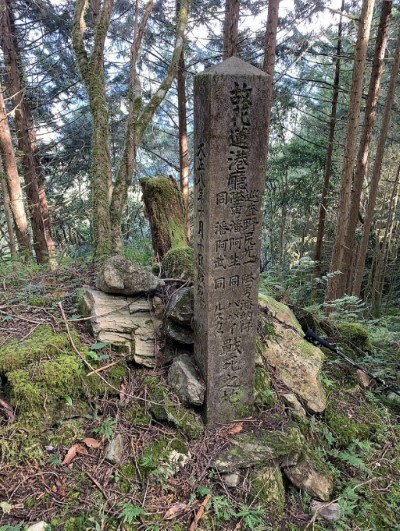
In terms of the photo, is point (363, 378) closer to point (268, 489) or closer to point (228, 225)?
point (268, 489)

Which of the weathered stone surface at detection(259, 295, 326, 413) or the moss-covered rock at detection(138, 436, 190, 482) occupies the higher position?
the weathered stone surface at detection(259, 295, 326, 413)

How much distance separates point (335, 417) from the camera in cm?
365

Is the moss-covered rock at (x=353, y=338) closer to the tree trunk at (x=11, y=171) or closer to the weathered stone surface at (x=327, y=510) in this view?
the weathered stone surface at (x=327, y=510)

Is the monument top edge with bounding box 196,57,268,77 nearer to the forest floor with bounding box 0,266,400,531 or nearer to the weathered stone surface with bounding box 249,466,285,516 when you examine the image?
the forest floor with bounding box 0,266,400,531

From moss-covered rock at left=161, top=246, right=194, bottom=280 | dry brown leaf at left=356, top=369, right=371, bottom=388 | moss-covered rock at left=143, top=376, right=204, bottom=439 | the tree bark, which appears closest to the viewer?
moss-covered rock at left=143, top=376, right=204, bottom=439

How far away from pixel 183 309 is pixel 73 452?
4.66ft

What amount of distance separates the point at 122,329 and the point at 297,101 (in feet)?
42.1

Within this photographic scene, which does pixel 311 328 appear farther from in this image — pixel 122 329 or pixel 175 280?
pixel 122 329

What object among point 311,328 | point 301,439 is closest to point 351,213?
point 311,328

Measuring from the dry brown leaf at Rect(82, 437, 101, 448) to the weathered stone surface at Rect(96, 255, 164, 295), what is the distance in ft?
4.42

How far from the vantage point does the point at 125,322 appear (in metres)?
3.30

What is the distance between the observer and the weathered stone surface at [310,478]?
292 centimetres

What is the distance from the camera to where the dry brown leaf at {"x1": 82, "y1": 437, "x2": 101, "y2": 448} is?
8.52 feet

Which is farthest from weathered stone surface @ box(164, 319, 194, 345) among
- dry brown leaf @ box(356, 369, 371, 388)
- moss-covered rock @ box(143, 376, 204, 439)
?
dry brown leaf @ box(356, 369, 371, 388)
